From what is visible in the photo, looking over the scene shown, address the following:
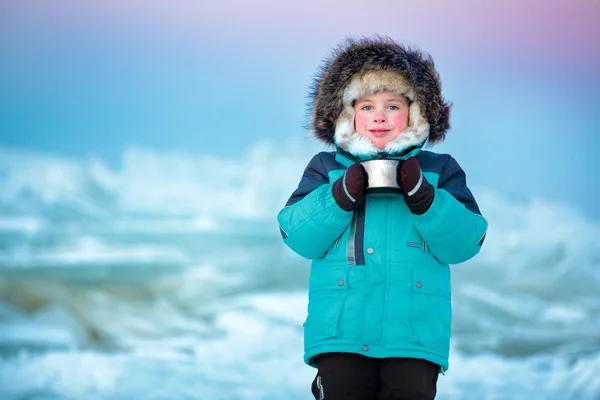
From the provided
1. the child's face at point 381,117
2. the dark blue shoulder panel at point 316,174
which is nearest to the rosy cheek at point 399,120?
the child's face at point 381,117

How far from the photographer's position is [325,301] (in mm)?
2111

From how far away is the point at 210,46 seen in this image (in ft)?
13.1

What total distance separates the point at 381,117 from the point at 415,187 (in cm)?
25

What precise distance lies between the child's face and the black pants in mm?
451

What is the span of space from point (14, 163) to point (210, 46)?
2.78 ft

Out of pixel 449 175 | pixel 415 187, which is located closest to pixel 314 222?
pixel 415 187

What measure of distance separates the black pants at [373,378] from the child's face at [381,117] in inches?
17.8

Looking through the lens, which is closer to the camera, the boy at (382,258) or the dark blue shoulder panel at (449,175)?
the boy at (382,258)

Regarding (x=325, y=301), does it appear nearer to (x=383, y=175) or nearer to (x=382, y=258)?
(x=382, y=258)

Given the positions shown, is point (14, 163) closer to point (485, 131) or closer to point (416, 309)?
point (485, 131)

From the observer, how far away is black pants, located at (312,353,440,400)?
2039mm

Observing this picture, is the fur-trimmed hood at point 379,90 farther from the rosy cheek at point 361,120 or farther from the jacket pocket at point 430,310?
the jacket pocket at point 430,310

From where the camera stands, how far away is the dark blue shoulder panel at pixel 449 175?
2.17 metres

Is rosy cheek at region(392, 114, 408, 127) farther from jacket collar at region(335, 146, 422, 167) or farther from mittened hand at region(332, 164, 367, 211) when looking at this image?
mittened hand at region(332, 164, 367, 211)
